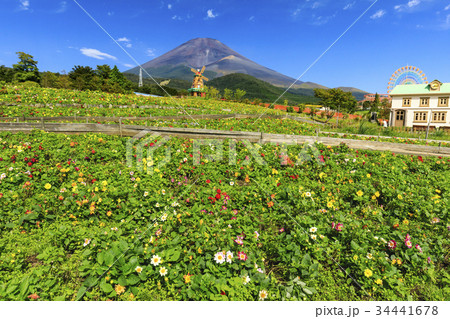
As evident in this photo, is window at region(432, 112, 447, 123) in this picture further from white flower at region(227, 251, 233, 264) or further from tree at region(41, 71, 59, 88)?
tree at region(41, 71, 59, 88)

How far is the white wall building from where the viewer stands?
3089cm

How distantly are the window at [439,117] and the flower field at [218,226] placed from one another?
34.2m

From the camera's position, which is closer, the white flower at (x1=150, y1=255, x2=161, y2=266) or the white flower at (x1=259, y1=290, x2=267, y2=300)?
the white flower at (x1=259, y1=290, x2=267, y2=300)

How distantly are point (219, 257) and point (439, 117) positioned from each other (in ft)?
141

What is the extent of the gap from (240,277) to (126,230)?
2.55 meters

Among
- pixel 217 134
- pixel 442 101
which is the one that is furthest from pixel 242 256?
pixel 442 101

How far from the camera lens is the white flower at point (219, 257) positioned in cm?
349

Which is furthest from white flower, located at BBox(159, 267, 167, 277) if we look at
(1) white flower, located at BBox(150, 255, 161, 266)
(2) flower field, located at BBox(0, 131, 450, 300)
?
(1) white flower, located at BBox(150, 255, 161, 266)

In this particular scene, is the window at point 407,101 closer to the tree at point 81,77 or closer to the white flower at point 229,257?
the white flower at point 229,257

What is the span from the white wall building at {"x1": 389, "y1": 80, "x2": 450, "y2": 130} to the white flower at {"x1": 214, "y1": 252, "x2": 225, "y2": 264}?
3966cm

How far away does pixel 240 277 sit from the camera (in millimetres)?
3316

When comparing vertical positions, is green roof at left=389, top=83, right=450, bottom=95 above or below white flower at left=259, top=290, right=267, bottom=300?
above

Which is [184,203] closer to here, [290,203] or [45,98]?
[290,203]
